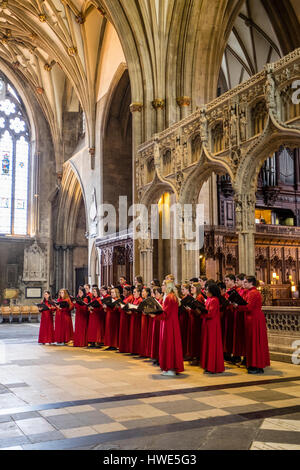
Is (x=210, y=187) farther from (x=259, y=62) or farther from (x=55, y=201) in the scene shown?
(x=55, y=201)

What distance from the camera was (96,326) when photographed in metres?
11.3

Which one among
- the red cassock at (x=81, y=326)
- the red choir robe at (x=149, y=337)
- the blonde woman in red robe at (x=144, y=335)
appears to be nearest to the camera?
the red choir robe at (x=149, y=337)

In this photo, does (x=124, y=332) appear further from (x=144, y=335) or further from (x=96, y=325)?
(x=96, y=325)

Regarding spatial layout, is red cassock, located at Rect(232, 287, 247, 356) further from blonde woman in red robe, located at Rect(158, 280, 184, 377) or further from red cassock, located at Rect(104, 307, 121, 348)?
red cassock, located at Rect(104, 307, 121, 348)

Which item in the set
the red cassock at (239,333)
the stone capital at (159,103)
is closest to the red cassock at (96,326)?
the red cassock at (239,333)

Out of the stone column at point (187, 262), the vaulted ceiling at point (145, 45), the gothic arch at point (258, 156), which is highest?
the vaulted ceiling at point (145, 45)

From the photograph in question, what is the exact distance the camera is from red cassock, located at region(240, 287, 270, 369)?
300 inches

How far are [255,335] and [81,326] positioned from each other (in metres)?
5.35

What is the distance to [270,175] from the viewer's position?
2214 cm

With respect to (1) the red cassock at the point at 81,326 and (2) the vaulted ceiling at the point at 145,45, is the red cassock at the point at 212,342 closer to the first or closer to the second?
(1) the red cassock at the point at 81,326

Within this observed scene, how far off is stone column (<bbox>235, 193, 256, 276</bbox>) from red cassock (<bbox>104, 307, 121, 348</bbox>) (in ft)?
11.1

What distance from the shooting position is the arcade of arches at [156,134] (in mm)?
11516

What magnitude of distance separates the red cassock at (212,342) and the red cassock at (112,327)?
3.53 meters

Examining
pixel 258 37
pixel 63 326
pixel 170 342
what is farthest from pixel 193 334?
pixel 258 37
